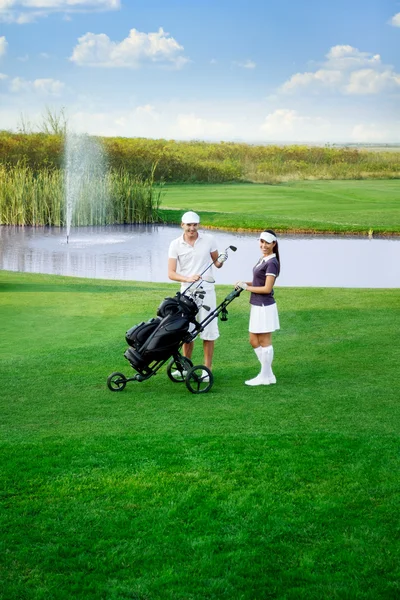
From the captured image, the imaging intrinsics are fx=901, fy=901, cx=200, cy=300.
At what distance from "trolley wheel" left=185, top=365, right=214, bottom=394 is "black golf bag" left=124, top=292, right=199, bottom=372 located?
248mm

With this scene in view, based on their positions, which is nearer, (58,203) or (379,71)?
(58,203)

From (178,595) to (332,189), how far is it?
46.0m

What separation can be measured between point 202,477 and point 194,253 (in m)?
2.71

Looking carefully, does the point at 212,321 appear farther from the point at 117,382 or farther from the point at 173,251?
the point at 117,382

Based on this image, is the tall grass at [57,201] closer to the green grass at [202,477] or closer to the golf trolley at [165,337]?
the green grass at [202,477]

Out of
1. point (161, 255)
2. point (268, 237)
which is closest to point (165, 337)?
point (268, 237)

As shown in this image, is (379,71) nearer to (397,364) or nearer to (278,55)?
(278,55)

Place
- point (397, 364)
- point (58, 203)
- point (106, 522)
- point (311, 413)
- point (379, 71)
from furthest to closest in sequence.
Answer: point (379, 71), point (58, 203), point (397, 364), point (311, 413), point (106, 522)

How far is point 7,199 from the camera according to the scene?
32.4m

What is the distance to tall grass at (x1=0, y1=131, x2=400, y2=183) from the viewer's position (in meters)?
51.0

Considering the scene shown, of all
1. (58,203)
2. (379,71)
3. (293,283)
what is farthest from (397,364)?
(379,71)

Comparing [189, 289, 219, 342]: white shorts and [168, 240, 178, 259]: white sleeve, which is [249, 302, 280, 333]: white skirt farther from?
[168, 240, 178, 259]: white sleeve

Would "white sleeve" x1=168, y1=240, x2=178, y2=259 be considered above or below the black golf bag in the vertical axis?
above

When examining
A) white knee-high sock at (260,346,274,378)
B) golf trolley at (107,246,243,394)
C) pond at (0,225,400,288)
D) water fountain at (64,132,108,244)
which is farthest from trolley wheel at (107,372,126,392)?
water fountain at (64,132,108,244)
